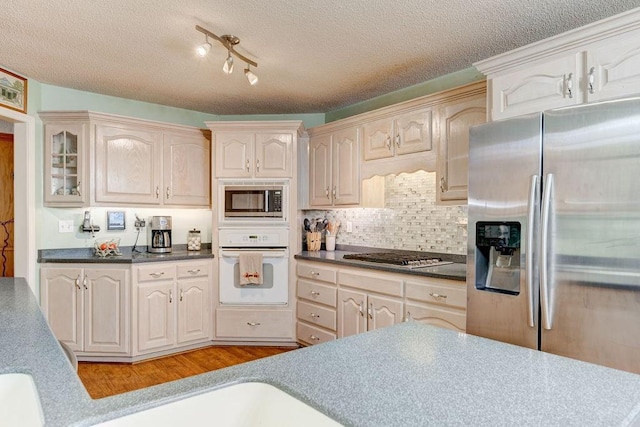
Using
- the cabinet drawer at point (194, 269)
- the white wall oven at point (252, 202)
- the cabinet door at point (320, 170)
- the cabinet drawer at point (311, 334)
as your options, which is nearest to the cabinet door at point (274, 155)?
the white wall oven at point (252, 202)

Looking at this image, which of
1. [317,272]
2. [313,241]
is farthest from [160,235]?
[317,272]

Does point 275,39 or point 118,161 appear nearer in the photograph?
point 275,39

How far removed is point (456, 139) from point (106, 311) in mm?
3071

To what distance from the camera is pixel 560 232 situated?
5.86ft

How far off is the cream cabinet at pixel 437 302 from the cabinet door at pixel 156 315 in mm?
2077

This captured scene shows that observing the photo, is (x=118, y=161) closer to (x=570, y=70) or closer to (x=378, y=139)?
(x=378, y=139)

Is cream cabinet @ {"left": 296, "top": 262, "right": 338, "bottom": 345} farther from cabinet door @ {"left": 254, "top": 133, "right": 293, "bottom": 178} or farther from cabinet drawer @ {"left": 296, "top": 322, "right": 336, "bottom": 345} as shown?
cabinet door @ {"left": 254, "top": 133, "right": 293, "bottom": 178}

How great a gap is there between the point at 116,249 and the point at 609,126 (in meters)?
3.65

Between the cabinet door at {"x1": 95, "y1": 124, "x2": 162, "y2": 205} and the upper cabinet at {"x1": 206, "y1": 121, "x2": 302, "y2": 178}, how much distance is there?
58 cm

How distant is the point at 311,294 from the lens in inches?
142

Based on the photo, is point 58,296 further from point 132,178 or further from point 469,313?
point 469,313

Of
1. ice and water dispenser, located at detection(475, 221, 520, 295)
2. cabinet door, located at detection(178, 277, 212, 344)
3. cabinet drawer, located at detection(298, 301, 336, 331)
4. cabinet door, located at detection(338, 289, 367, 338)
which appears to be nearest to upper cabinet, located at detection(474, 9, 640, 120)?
ice and water dispenser, located at detection(475, 221, 520, 295)

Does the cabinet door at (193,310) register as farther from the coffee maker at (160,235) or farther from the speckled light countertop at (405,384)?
the speckled light countertop at (405,384)

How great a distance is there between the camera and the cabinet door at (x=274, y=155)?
3789mm
